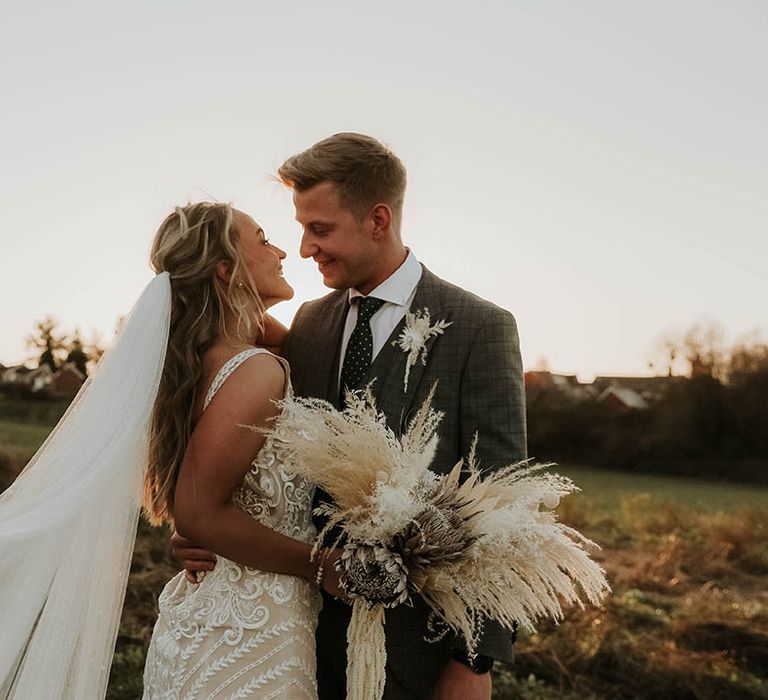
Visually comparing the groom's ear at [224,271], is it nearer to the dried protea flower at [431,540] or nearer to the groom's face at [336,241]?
the groom's face at [336,241]

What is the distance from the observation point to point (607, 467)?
8719 millimetres

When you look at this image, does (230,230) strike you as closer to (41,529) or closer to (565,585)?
(41,529)

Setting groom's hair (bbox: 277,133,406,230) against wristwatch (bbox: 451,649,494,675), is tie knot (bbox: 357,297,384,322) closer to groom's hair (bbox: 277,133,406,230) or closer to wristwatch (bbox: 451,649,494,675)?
groom's hair (bbox: 277,133,406,230)

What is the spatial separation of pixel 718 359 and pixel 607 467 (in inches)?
58.8

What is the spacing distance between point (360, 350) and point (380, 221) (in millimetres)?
561

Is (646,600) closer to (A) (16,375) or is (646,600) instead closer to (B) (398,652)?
(B) (398,652)

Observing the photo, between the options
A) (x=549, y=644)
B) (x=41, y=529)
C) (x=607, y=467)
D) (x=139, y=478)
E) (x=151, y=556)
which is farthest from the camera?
(x=607, y=467)

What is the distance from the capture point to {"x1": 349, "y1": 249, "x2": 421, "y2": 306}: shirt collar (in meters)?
3.47

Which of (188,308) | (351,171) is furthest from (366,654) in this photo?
(351,171)

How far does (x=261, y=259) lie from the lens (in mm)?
3254

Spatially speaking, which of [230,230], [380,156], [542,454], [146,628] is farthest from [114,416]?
[542,454]

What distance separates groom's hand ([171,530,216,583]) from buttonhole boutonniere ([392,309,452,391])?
91 cm

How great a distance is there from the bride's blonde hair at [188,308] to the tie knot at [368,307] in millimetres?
466

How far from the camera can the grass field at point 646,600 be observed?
626cm
